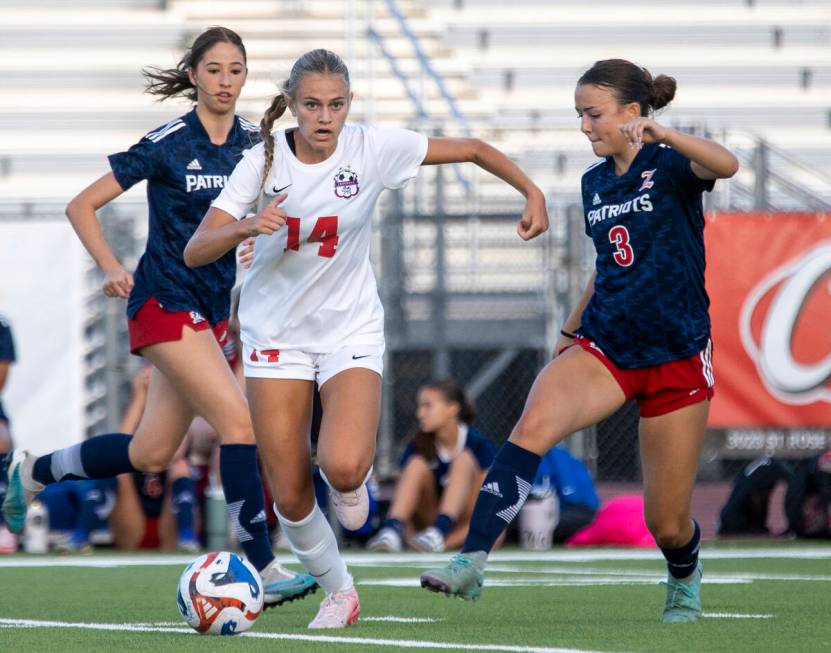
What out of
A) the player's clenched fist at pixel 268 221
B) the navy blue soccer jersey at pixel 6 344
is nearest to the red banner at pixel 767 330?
the navy blue soccer jersey at pixel 6 344

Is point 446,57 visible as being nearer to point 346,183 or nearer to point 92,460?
point 92,460

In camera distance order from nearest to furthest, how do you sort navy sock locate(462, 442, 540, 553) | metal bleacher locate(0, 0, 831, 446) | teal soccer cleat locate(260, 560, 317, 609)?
navy sock locate(462, 442, 540, 553)
teal soccer cleat locate(260, 560, 317, 609)
metal bleacher locate(0, 0, 831, 446)

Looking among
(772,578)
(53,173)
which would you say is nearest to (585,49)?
(53,173)

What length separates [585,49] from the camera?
21.8m

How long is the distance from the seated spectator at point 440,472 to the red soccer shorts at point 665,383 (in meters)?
5.56

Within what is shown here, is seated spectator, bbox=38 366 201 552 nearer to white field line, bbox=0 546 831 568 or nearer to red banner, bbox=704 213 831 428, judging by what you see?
white field line, bbox=0 546 831 568

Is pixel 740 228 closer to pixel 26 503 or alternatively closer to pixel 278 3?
pixel 26 503

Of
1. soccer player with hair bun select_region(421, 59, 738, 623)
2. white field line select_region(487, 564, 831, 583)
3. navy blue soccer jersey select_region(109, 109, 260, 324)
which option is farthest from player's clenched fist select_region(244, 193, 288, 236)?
A: white field line select_region(487, 564, 831, 583)

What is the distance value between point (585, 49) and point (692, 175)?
1698 centimetres

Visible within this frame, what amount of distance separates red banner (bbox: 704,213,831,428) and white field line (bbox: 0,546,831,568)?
4.41ft

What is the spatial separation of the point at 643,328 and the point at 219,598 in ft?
5.40

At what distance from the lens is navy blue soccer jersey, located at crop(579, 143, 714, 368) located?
519 cm

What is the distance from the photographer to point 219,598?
5164 millimetres

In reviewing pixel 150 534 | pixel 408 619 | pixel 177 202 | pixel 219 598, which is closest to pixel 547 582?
pixel 408 619
